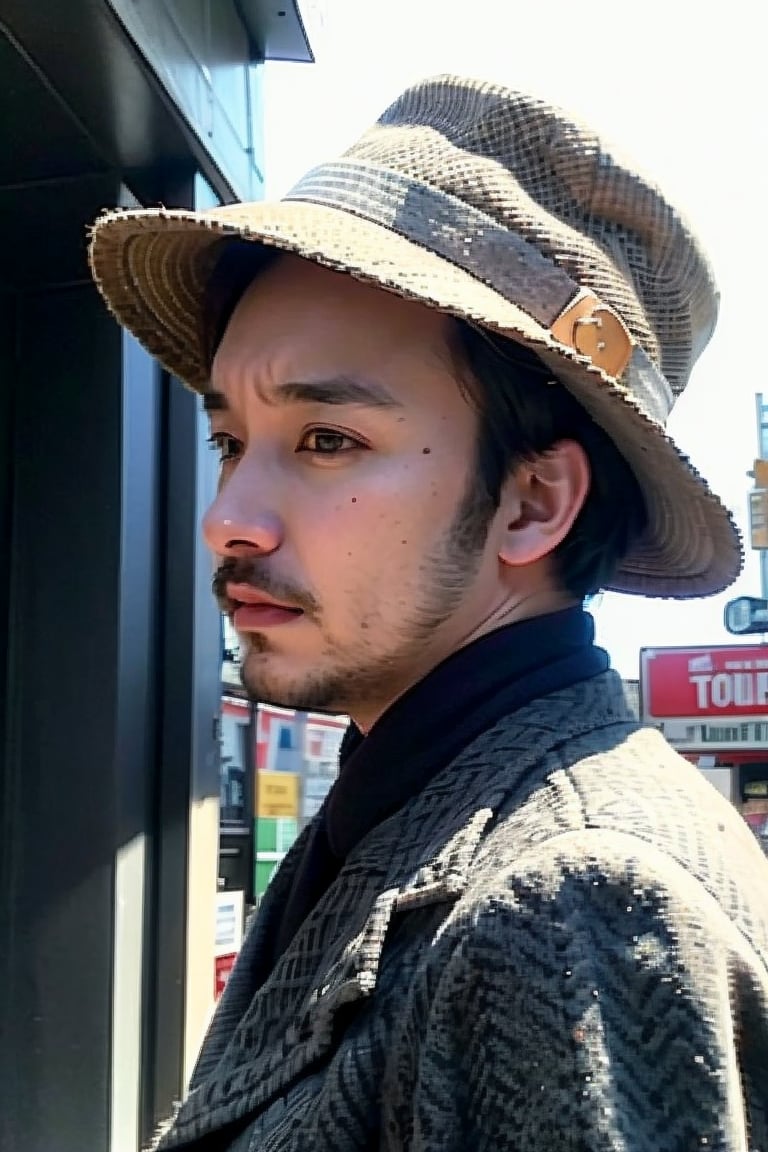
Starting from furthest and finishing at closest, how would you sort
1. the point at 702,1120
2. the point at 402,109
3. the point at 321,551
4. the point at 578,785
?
the point at 402,109 < the point at 321,551 < the point at 578,785 < the point at 702,1120

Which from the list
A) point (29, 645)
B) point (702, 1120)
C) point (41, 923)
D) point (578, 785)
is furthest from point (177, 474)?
point (702, 1120)

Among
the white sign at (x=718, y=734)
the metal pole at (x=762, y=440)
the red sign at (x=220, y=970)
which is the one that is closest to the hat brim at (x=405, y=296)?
the red sign at (x=220, y=970)

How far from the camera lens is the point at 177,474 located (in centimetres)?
273

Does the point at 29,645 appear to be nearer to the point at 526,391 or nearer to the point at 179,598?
the point at 179,598

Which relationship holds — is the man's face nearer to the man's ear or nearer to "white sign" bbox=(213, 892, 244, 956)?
the man's ear

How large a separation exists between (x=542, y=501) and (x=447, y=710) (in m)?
0.25

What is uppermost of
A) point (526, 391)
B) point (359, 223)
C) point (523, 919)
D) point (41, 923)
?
point (359, 223)

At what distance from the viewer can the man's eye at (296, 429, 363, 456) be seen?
44.9 inches

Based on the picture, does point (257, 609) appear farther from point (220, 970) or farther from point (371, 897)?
point (220, 970)

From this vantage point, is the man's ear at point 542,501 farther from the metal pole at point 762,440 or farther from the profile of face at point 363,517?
the metal pole at point 762,440

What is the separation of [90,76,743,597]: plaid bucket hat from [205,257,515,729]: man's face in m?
0.09

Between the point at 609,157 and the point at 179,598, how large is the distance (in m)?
1.70

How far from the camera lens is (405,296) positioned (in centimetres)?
105

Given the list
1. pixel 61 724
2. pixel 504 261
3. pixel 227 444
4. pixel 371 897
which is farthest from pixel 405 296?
pixel 61 724
